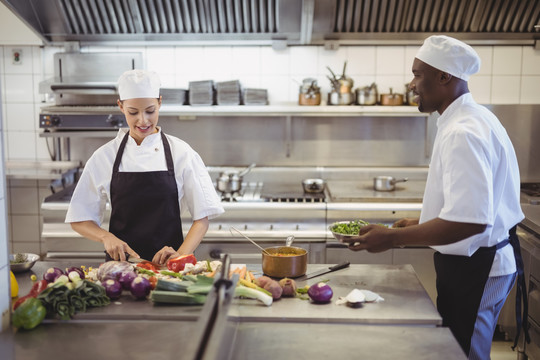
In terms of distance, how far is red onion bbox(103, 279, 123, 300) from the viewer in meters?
2.00

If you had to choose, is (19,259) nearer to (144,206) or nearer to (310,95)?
(144,206)

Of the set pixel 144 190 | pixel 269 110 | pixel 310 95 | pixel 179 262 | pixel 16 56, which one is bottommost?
pixel 179 262

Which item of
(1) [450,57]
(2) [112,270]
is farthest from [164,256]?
(1) [450,57]

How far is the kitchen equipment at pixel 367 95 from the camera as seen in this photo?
14.2ft

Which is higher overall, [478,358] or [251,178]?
[251,178]

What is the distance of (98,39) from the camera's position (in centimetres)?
447

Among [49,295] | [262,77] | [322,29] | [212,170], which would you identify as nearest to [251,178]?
[212,170]

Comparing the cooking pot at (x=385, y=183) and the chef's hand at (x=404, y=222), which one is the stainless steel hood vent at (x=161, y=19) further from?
the chef's hand at (x=404, y=222)

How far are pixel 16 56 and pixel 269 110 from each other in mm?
2089

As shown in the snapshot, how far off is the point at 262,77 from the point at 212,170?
83 centimetres

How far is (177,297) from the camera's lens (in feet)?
6.38

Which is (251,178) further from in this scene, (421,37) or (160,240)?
(160,240)

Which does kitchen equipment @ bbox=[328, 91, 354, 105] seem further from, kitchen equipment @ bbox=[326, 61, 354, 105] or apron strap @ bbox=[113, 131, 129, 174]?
apron strap @ bbox=[113, 131, 129, 174]

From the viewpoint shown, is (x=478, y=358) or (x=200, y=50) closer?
(x=478, y=358)
